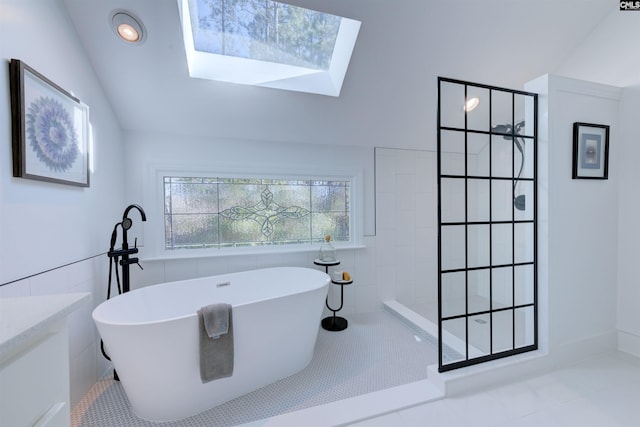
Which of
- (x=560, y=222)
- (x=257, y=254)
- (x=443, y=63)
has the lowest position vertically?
(x=257, y=254)

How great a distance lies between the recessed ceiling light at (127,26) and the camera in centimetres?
170

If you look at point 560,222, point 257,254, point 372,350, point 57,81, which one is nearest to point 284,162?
point 257,254

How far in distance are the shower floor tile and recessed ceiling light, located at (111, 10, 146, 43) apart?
2.46m

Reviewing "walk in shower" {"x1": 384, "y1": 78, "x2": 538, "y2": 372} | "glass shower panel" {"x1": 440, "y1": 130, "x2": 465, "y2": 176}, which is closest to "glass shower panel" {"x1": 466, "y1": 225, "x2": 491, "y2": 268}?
"walk in shower" {"x1": 384, "y1": 78, "x2": 538, "y2": 372}

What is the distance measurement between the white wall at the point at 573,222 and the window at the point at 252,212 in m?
1.82

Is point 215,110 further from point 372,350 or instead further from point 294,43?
point 372,350

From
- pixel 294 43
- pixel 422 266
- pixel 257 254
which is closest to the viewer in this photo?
pixel 294 43

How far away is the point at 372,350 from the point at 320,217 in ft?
4.84

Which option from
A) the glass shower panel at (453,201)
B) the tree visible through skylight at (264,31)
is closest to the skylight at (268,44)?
the tree visible through skylight at (264,31)

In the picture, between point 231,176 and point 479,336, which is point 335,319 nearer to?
point 479,336

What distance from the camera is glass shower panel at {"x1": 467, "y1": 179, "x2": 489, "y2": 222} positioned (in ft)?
11.1

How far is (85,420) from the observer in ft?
5.22

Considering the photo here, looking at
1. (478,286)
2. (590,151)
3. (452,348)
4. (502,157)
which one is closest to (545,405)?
(452,348)

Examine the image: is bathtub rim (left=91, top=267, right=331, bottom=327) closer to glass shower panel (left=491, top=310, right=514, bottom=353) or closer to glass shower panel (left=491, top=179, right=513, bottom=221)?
glass shower panel (left=491, top=310, right=514, bottom=353)
